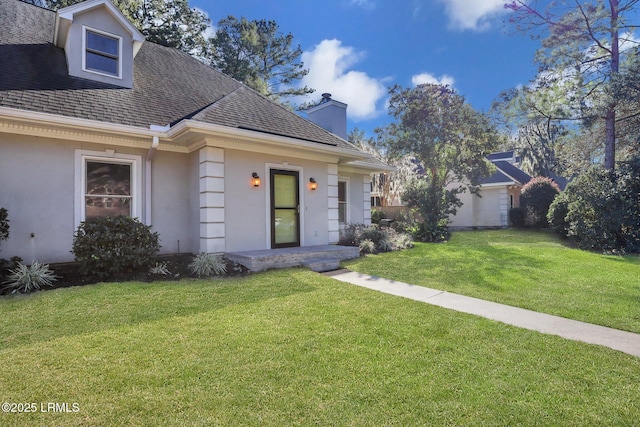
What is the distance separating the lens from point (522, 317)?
13.0 feet

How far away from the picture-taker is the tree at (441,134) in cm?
1544

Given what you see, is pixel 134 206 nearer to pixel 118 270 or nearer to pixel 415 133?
pixel 118 270

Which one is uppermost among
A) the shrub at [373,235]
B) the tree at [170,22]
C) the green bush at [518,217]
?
the tree at [170,22]

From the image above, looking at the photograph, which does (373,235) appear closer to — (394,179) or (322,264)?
(322,264)

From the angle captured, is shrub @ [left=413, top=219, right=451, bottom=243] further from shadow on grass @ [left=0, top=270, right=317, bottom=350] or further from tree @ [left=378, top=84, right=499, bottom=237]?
shadow on grass @ [left=0, top=270, right=317, bottom=350]

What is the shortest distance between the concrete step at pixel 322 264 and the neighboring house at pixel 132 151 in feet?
4.37

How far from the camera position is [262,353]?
9.34 ft

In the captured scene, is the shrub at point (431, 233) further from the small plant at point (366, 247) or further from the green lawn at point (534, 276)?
the small plant at point (366, 247)

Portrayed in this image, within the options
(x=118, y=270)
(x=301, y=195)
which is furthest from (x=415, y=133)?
(x=118, y=270)

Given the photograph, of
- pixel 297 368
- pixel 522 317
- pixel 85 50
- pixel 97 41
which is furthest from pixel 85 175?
pixel 522 317

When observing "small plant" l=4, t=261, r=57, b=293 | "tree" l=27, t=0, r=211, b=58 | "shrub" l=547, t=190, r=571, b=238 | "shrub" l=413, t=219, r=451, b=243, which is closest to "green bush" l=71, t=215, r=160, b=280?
"small plant" l=4, t=261, r=57, b=293

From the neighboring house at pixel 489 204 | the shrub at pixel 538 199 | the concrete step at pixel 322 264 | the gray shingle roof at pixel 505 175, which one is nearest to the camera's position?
the concrete step at pixel 322 264

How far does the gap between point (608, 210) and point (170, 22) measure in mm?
21194

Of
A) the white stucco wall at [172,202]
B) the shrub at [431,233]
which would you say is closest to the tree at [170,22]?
the white stucco wall at [172,202]
